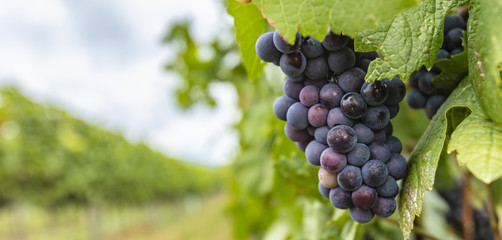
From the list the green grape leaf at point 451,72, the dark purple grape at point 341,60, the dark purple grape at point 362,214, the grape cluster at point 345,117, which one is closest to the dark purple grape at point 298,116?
the grape cluster at point 345,117

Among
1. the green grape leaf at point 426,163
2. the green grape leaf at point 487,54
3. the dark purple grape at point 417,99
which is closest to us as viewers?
Answer: the green grape leaf at point 487,54

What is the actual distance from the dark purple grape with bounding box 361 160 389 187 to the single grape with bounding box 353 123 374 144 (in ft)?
0.16

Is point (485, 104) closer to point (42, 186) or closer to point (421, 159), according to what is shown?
point (421, 159)

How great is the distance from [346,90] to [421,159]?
20 centimetres

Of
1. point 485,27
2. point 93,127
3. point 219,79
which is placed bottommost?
point 485,27

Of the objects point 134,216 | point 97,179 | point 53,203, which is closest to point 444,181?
point 97,179

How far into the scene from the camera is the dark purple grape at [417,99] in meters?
0.89

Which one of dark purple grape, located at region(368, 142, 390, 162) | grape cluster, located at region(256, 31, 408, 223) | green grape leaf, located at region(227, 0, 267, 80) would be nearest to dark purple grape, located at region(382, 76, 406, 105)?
grape cluster, located at region(256, 31, 408, 223)

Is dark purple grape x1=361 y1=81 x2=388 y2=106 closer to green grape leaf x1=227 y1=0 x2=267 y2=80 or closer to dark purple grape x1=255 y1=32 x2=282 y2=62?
dark purple grape x1=255 y1=32 x2=282 y2=62

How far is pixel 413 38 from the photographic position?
2.27ft

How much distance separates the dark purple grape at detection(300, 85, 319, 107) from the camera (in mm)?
754

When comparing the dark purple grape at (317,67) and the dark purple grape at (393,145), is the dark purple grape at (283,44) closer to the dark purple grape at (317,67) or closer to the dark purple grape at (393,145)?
the dark purple grape at (317,67)

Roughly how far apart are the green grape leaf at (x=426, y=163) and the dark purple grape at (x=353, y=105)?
146 millimetres

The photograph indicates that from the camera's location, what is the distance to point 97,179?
1648 centimetres
